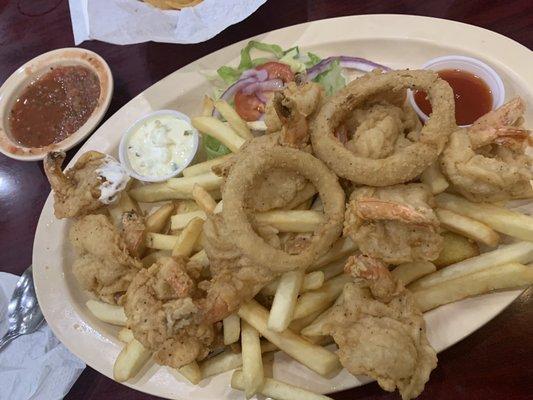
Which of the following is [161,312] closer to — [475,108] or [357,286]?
[357,286]

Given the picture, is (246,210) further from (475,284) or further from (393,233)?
(475,284)

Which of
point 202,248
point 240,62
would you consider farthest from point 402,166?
point 240,62

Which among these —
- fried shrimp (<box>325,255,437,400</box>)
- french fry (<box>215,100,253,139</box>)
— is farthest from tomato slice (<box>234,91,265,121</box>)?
fried shrimp (<box>325,255,437,400</box>)

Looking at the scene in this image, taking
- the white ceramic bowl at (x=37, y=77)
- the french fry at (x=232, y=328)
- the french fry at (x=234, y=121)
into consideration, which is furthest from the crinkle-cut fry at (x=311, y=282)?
the white ceramic bowl at (x=37, y=77)

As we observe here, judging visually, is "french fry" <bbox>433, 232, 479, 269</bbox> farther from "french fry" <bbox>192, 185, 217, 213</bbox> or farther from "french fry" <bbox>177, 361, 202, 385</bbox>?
"french fry" <bbox>177, 361, 202, 385</bbox>

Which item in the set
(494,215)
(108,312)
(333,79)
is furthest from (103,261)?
(494,215)

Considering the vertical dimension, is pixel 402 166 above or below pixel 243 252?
above
